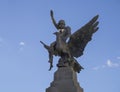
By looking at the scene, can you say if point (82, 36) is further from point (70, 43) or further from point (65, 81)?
point (65, 81)

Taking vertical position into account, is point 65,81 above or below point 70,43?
below

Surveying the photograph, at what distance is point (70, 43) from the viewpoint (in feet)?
75.8

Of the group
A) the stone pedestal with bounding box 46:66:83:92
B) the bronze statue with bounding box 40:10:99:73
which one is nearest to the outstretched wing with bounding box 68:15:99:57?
the bronze statue with bounding box 40:10:99:73

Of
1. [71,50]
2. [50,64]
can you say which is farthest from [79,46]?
[50,64]

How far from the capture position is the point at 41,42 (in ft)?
76.3

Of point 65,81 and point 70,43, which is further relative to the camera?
point 70,43

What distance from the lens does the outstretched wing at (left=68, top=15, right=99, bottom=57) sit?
75.2 feet

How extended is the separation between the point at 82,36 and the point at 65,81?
2.85 m

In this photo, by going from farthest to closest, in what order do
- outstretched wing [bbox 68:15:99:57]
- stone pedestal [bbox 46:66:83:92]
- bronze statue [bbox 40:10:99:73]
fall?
outstretched wing [bbox 68:15:99:57], bronze statue [bbox 40:10:99:73], stone pedestal [bbox 46:66:83:92]

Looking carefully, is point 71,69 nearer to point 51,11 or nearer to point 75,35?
point 75,35

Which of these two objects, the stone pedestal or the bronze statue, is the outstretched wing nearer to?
the bronze statue

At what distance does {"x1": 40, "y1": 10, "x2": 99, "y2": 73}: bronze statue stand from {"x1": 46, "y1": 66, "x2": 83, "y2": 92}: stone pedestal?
1.39 feet

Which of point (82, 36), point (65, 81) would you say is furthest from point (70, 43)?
point (65, 81)

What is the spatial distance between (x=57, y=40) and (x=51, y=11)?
5.96 feet
